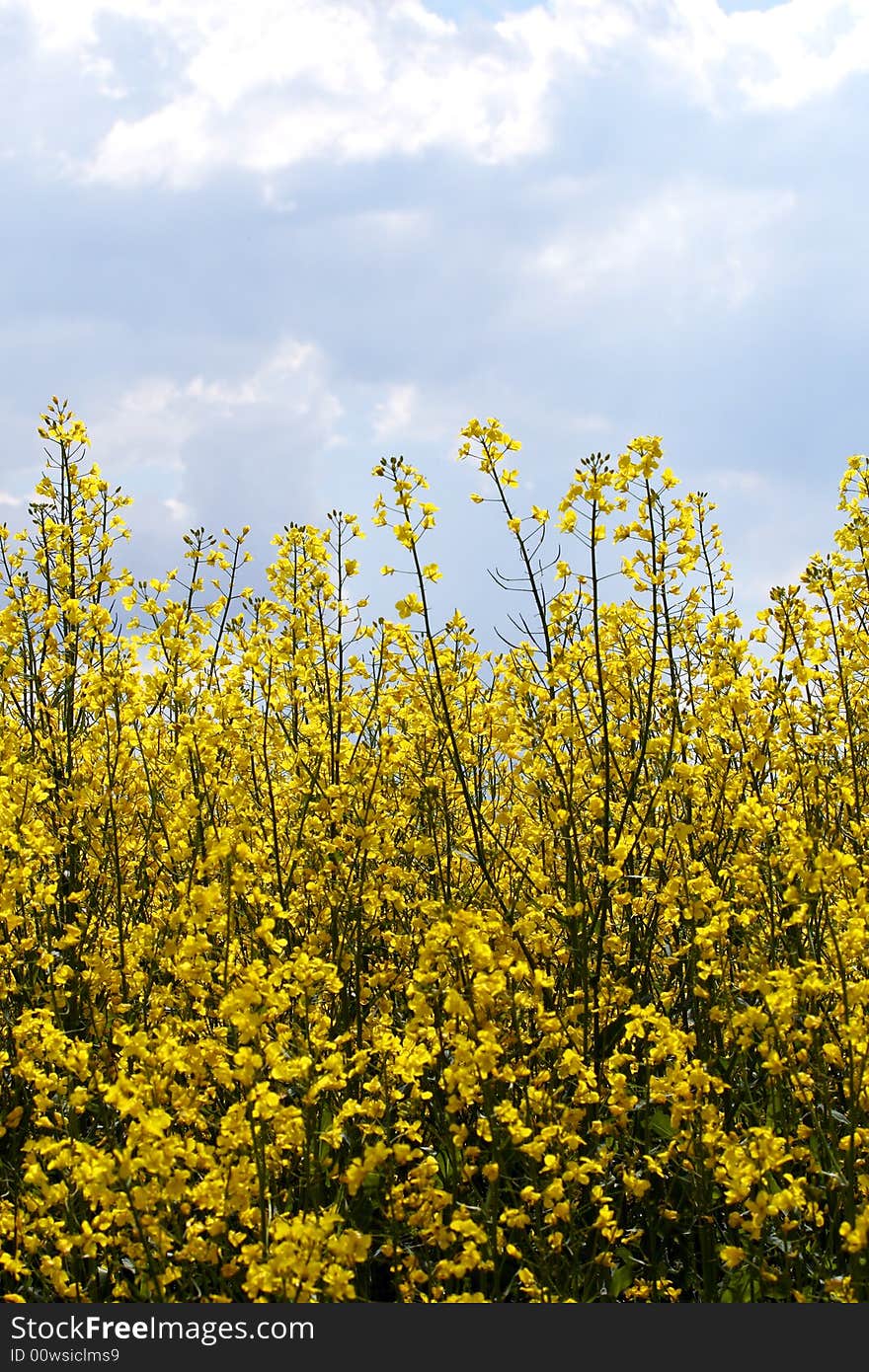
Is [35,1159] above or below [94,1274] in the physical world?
above

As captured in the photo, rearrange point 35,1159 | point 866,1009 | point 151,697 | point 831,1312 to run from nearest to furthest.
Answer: point 831,1312, point 866,1009, point 35,1159, point 151,697

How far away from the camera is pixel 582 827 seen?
434cm

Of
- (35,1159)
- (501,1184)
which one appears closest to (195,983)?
(35,1159)

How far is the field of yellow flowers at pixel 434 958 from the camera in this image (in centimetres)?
286

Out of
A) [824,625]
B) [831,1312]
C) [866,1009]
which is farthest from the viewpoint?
[824,625]

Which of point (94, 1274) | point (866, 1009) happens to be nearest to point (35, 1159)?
point (94, 1274)

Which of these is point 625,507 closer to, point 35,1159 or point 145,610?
point 145,610

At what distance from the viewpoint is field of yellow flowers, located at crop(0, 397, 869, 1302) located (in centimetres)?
286

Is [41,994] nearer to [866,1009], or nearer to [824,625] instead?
[866,1009]

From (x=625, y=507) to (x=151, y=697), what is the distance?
2.70 metres

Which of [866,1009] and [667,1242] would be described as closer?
[866,1009]

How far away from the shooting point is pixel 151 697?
5.37 meters

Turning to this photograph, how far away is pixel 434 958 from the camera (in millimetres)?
2883

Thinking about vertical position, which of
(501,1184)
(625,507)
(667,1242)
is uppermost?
(625,507)
